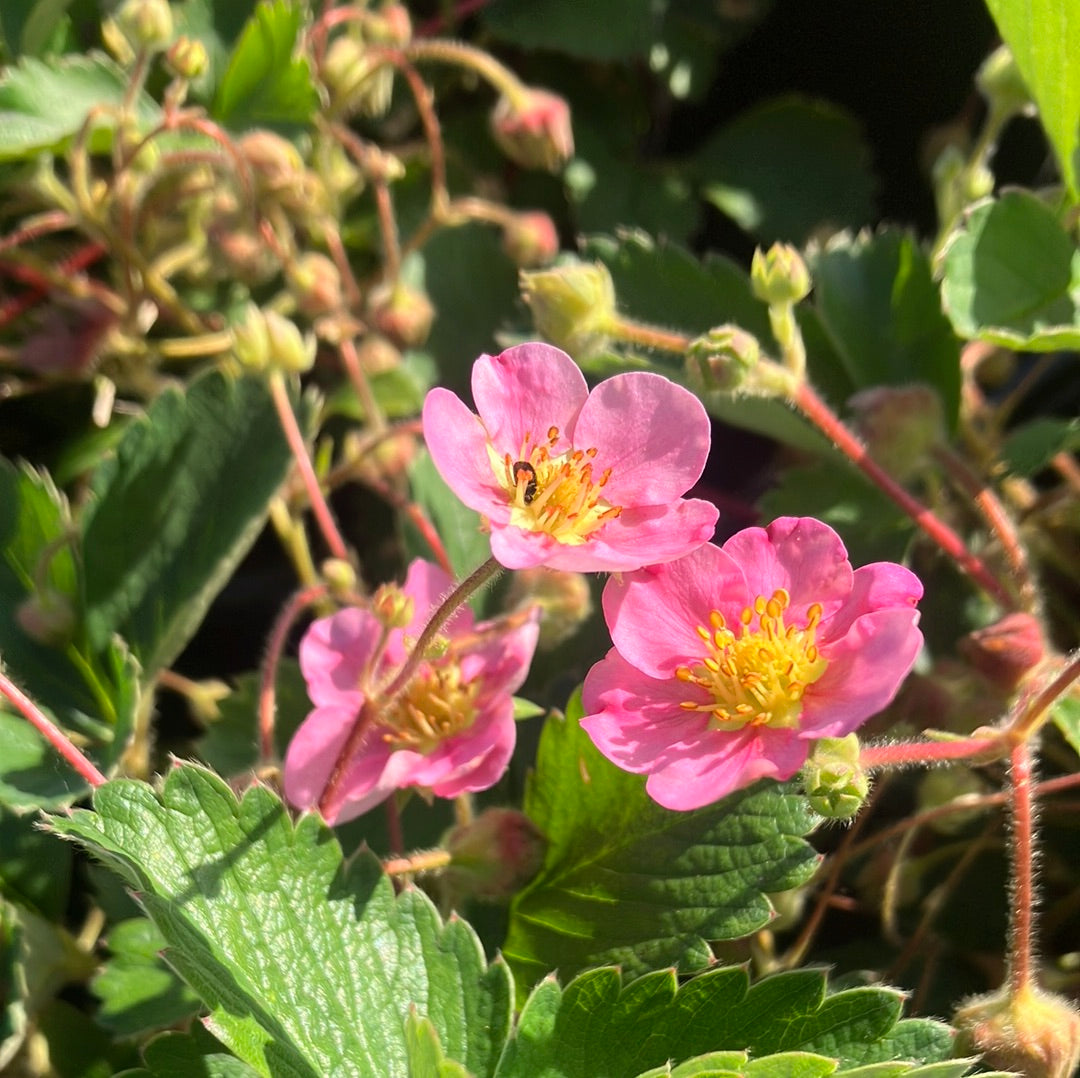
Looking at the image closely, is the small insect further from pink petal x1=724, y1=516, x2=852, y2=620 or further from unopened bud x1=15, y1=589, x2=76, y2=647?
unopened bud x1=15, y1=589, x2=76, y2=647

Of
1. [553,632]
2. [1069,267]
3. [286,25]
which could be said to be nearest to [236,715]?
[553,632]

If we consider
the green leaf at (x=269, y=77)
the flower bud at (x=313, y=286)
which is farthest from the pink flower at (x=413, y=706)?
the green leaf at (x=269, y=77)

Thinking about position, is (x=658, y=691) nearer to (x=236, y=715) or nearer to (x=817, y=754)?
(x=817, y=754)

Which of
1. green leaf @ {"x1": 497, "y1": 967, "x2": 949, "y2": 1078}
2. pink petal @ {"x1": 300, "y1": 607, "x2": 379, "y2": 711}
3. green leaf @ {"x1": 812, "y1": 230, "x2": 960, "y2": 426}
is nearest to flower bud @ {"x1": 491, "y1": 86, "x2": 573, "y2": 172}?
green leaf @ {"x1": 812, "y1": 230, "x2": 960, "y2": 426}

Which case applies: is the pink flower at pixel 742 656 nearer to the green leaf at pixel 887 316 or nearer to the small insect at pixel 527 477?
the small insect at pixel 527 477

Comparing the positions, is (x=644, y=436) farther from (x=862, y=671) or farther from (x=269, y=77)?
(x=269, y=77)

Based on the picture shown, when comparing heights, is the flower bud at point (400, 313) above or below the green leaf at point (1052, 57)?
below
